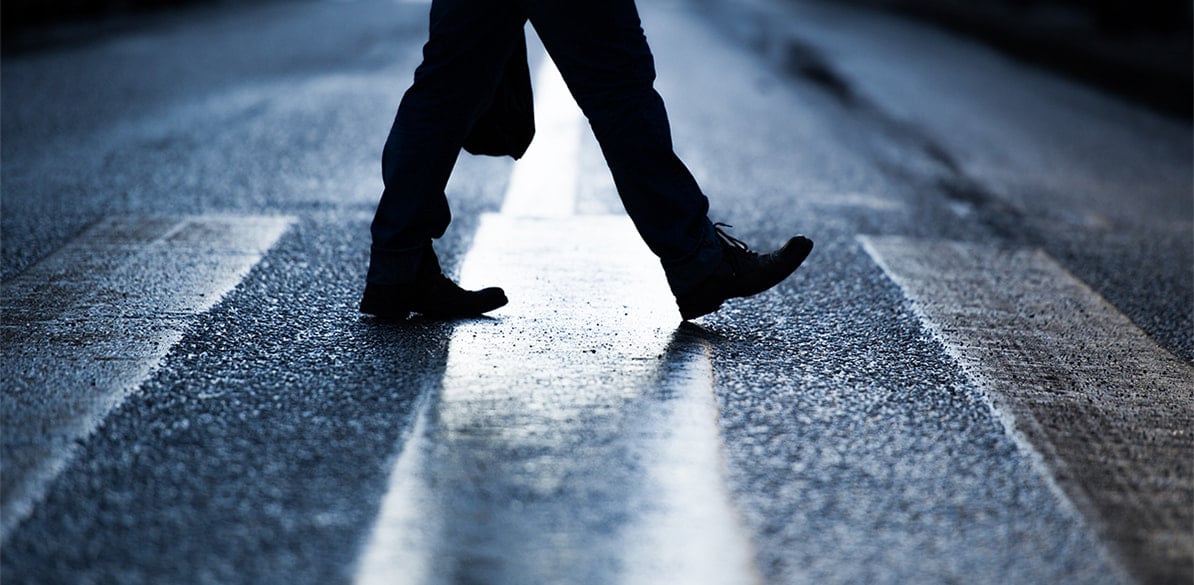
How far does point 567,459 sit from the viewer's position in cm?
228

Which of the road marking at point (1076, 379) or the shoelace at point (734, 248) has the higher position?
the shoelace at point (734, 248)

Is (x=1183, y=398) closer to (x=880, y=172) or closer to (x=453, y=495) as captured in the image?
(x=453, y=495)

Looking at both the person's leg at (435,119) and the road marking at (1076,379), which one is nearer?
the road marking at (1076,379)

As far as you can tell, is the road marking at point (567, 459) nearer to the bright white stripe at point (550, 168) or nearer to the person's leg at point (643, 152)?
the person's leg at point (643, 152)

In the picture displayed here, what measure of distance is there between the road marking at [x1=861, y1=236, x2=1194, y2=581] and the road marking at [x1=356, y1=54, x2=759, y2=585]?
644 millimetres

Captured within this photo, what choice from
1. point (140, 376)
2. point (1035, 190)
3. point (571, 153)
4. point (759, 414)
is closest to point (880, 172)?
point (1035, 190)

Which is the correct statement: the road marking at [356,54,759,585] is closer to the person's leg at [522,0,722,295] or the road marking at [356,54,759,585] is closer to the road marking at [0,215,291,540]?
the person's leg at [522,0,722,295]

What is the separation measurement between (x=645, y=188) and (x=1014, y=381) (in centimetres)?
95

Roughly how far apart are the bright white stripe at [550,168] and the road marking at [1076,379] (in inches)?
47.5

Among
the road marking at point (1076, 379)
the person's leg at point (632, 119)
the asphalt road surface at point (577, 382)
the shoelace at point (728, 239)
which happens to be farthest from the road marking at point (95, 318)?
the road marking at point (1076, 379)

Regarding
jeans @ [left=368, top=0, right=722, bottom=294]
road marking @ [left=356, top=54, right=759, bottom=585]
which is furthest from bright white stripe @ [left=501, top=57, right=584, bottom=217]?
jeans @ [left=368, top=0, right=722, bottom=294]

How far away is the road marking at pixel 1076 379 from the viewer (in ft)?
7.18

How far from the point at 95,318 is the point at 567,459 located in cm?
145

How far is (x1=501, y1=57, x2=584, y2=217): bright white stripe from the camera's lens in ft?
15.4
